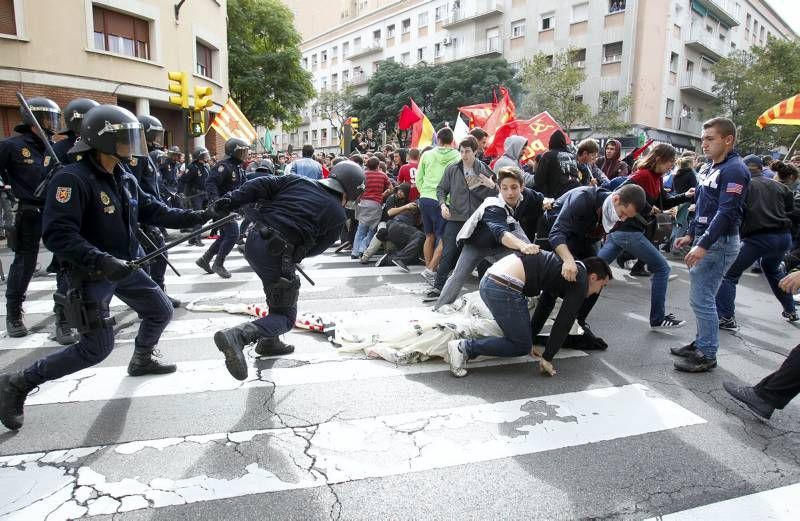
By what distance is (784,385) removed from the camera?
3.29 m

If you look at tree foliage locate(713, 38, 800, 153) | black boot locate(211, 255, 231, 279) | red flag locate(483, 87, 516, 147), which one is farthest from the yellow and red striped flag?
tree foliage locate(713, 38, 800, 153)

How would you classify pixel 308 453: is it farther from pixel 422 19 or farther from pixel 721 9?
pixel 422 19

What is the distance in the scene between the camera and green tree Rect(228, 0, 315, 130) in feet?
106

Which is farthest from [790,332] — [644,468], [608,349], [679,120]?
[679,120]

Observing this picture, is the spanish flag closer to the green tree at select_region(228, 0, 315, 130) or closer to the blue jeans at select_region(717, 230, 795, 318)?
the blue jeans at select_region(717, 230, 795, 318)

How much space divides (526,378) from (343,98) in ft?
175

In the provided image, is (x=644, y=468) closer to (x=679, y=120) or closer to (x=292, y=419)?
(x=292, y=419)

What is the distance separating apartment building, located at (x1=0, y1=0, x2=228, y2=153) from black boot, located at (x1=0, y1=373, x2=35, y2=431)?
61.8ft

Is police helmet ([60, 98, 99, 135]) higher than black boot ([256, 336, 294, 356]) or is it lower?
higher

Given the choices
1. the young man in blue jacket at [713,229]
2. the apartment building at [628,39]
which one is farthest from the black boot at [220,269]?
the apartment building at [628,39]

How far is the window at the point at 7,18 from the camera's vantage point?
682 inches

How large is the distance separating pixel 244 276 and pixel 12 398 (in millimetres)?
4931

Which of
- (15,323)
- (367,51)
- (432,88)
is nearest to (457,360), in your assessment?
(15,323)

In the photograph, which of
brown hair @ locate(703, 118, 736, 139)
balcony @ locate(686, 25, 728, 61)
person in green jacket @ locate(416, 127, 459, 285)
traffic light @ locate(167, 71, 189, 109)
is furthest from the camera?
balcony @ locate(686, 25, 728, 61)
